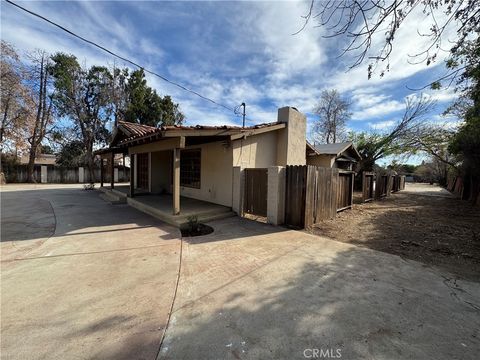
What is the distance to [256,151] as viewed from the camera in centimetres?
908

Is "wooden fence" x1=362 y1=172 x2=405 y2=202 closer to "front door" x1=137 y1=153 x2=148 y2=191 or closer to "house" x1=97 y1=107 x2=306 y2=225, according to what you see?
"house" x1=97 y1=107 x2=306 y2=225

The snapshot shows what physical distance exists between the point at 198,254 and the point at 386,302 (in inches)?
126

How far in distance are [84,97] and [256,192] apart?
78.7 feet

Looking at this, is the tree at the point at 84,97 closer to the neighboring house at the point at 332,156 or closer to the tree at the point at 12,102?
the tree at the point at 12,102

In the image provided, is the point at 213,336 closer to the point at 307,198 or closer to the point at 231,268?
the point at 231,268

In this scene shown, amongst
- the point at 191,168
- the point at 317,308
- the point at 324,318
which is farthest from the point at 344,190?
the point at 324,318

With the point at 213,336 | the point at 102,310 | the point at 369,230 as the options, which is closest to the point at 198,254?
the point at 102,310

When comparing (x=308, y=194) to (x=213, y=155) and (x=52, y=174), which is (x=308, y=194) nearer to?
(x=213, y=155)

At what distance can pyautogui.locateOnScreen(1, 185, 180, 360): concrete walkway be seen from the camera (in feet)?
7.20

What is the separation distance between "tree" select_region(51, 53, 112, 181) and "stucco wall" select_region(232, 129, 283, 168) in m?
20.0

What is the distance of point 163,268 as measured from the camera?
3.89 meters

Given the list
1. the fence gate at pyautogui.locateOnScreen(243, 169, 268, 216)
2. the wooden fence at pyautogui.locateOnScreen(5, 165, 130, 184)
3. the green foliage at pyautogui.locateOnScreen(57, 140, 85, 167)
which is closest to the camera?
the fence gate at pyautogui.locateOnScreen(243, 169, 268, 216)

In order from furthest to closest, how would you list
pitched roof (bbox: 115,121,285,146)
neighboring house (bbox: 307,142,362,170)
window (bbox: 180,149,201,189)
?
neighboring house (bbox: 307,142,362,170)
window (bbox: 180,149,201,189)
pitched roof (bbox: 115,121,285,146)

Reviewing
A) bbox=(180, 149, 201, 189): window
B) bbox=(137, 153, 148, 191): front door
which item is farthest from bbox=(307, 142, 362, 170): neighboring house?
bbox=(137, 153, 148, 191): front door
